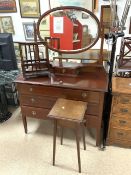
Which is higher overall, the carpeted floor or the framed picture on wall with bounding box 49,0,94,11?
the framed picture on wall with bounding box 49,0,94,11

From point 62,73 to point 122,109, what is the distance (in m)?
0.71

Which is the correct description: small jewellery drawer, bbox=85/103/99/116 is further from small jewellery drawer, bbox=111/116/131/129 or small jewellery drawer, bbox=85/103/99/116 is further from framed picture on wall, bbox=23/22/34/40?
framed picture on wall, bbox=23/22/34/40

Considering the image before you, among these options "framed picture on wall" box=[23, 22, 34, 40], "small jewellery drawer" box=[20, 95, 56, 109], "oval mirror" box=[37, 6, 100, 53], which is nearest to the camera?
"oval mirror" box=[37, 6, 100, 53]

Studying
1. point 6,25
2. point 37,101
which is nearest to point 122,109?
point 37,101

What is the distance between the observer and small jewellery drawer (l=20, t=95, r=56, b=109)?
5.98 feet

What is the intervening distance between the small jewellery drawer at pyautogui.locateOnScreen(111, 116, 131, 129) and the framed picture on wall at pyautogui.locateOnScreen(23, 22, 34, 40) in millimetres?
1444

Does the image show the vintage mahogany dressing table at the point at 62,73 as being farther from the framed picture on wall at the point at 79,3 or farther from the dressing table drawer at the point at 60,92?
the framed picture on wall at the point at 79,3

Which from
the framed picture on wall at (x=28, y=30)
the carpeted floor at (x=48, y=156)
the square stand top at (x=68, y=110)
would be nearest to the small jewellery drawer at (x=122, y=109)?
the square stand top at (x=68, y=110)

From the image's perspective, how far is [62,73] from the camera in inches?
73.5

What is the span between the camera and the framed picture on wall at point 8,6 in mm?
2132

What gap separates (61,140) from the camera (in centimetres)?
197

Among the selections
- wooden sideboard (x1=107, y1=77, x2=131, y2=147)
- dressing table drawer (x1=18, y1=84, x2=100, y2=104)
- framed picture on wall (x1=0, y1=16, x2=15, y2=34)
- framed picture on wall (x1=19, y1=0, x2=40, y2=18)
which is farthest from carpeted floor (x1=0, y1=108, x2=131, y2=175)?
framed picture on wall (x1=19, y1=0, x2=40, y2=18)

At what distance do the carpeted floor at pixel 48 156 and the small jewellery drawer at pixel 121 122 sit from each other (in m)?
0.31

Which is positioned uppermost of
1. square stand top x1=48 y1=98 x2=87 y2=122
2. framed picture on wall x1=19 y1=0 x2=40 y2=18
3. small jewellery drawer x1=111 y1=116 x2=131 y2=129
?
framed picture on wall x1=19 y1=0 x2=40 y2=18
